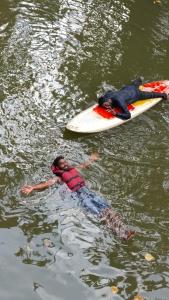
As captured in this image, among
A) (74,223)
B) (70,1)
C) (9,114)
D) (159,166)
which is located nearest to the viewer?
(74,223)

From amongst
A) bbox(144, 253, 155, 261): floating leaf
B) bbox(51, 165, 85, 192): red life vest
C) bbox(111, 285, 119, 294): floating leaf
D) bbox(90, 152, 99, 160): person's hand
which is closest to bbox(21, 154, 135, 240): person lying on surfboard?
bbox(51, 165, 85, 192): red life vest

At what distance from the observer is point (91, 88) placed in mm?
11727

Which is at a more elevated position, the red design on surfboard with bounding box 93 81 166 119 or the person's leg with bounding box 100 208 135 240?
the red design on surfboard with bounding box 93 81 166 119

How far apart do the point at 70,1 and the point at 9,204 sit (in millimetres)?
→ 9777

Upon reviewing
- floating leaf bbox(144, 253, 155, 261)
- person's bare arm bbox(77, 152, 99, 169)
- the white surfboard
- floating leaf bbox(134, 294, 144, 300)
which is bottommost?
floating leaf bbox(134, 294, 144, 300)

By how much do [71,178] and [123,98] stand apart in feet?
9.91

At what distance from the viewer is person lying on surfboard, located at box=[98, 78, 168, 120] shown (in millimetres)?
10656

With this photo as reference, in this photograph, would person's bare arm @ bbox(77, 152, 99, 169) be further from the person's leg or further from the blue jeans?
the person's leg

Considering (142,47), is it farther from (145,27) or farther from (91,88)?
(91,88)

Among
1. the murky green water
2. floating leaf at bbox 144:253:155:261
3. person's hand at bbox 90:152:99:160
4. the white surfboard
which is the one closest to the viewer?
the murky green water

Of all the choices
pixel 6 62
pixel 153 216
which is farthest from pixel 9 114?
pixel 153 216

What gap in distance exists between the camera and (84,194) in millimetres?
8602

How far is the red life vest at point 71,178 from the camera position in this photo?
28.6 feet

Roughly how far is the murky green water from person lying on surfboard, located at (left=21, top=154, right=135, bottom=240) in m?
0.16
